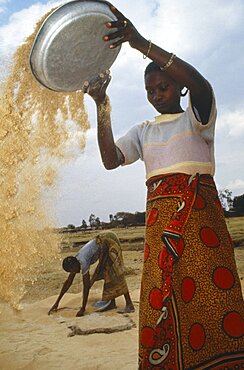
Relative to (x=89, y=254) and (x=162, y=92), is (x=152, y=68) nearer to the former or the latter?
(x=162, y=92)

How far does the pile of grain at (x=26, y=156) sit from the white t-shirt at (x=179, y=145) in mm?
753

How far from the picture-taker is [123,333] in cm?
493

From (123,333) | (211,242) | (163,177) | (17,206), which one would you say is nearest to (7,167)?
(17,206)

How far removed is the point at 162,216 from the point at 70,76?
675 mm

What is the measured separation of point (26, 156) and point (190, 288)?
4.64 feet

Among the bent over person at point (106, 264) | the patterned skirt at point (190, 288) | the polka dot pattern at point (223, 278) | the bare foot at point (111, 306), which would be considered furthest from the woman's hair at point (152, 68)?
the bare foot at point (111, 306)

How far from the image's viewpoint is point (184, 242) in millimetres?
1622

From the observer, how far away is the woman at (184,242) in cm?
156

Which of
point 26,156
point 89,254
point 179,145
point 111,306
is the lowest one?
point 111,306

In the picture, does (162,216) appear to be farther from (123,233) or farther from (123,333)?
(123,233)

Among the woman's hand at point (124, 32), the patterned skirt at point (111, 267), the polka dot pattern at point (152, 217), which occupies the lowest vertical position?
the patterned skirt at point (111, 267)

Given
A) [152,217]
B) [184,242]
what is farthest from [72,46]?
[184,242]

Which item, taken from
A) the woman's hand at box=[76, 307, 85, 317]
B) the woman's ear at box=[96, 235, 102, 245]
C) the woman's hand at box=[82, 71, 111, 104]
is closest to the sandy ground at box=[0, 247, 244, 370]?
the woman's hand at box=[76, 307, 85, 317]

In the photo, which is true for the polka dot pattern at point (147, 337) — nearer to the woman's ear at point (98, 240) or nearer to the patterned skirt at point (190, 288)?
the patterned skirt at point (190, 288)
